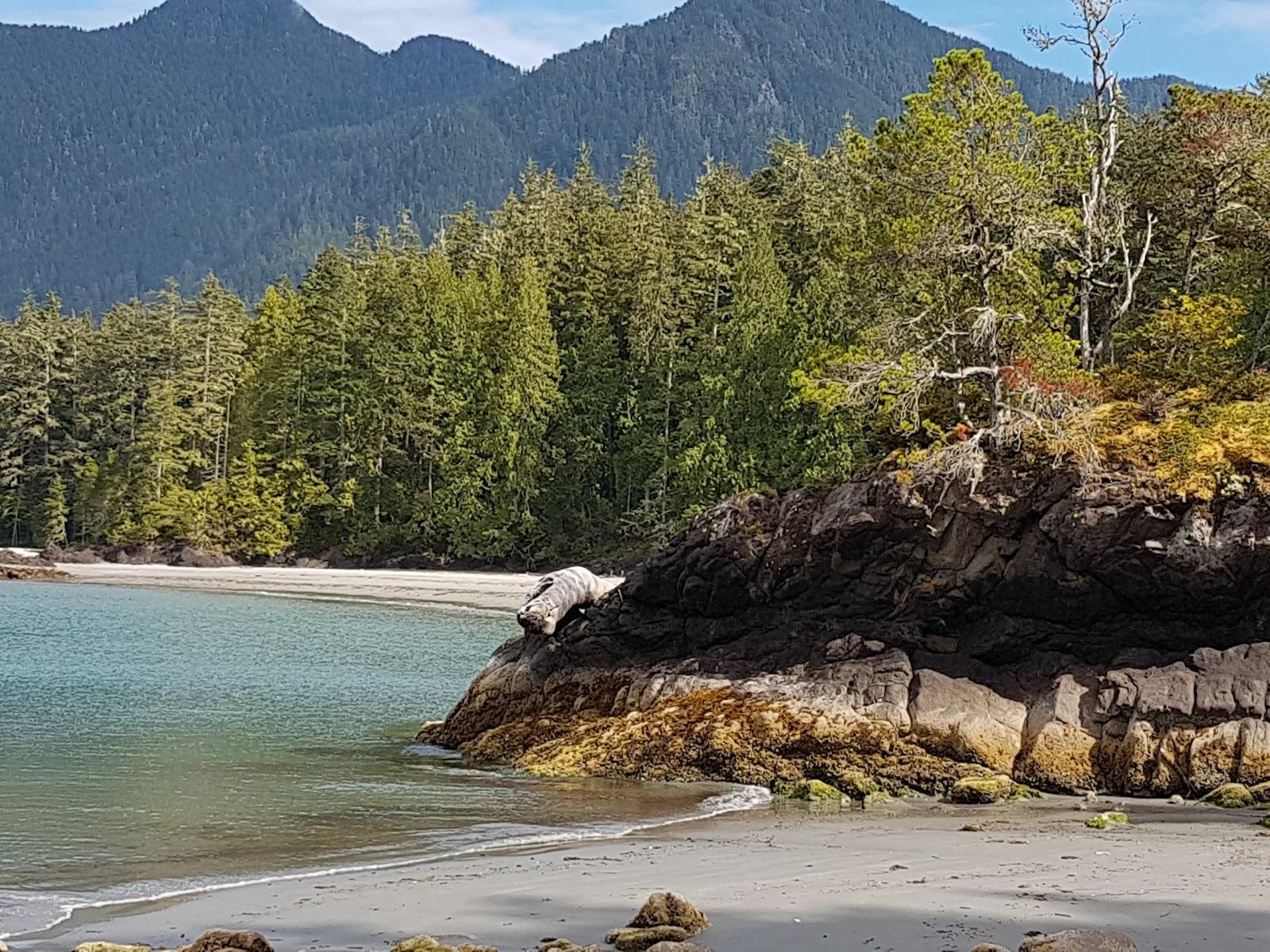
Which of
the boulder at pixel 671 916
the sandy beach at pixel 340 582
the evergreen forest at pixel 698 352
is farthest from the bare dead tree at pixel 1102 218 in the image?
the sandy beach at pixel 340 582

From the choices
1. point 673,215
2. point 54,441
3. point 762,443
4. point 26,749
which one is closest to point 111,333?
point 54,441

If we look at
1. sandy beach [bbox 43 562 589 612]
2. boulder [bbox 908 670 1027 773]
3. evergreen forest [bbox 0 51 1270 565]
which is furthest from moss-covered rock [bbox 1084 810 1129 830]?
sandy beach [bbox 43 562 589 612]

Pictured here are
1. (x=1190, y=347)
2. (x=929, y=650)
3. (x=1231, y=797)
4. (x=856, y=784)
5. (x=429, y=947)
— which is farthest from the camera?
(x=1190, y=347)

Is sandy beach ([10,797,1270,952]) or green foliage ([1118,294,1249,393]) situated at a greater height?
green foliage ([1118,294,1249,393])

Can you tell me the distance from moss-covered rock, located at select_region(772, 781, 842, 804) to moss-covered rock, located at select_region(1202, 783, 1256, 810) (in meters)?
3.48

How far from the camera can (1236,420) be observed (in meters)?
15.2

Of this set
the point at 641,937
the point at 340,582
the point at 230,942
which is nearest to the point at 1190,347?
the point at 641,937

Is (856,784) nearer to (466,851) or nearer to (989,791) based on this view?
(989,791)

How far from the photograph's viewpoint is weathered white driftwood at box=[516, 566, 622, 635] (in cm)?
1794

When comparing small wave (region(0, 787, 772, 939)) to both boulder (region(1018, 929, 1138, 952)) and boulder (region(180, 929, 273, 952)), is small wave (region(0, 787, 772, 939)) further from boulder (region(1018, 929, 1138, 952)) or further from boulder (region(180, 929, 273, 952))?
boulder (region(1018, 929, 1138, 952))

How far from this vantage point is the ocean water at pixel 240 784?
36.4 feet

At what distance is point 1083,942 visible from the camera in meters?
6.83

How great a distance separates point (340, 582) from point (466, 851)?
160 ft

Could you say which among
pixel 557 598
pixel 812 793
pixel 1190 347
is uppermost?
pixel 1190 347
